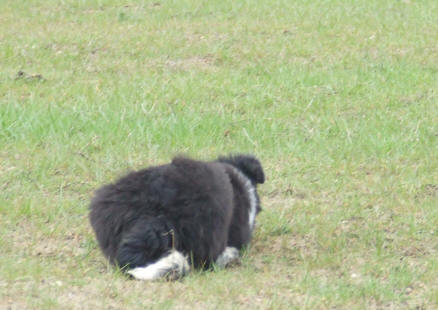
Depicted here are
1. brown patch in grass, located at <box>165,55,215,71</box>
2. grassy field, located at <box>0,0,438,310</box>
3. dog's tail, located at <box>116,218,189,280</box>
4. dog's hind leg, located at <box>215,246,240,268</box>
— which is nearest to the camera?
dog's tail, located at <box>116,218,189,280</box>

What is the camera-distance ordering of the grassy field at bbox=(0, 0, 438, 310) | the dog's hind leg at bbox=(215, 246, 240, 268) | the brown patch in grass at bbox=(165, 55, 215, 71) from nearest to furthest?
the grassy field at bbox=(0, 0, 438, 310) < the dog's hind leg at bbox=(215, 246, 240, 268) < the brown patch in grass at bbox=(165, 55, 215, 71)

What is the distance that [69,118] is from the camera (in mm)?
8234

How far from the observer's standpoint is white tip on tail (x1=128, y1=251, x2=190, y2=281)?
4.95 metres

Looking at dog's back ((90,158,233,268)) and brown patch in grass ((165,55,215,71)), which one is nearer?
dog's back ((90,158,233,268))

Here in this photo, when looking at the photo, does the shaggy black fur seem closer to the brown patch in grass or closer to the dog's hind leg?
the dog's hind leg

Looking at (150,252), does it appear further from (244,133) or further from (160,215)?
(244,133)

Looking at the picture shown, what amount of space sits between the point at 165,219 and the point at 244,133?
131 inches

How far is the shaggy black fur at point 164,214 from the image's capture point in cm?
496

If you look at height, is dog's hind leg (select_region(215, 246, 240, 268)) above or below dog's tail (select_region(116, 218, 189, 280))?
below

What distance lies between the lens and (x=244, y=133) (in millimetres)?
8188

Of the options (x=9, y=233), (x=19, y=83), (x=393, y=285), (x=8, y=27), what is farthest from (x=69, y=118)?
(x=8, y=27)

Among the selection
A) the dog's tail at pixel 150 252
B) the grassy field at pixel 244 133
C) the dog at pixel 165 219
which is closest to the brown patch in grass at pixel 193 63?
the grassy field at pixel 244 133

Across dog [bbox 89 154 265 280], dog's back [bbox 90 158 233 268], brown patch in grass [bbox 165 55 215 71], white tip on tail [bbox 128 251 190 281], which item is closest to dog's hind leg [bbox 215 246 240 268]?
dog [bbox 89 154 265 280]

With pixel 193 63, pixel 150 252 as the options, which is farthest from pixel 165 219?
pixel 193 63
